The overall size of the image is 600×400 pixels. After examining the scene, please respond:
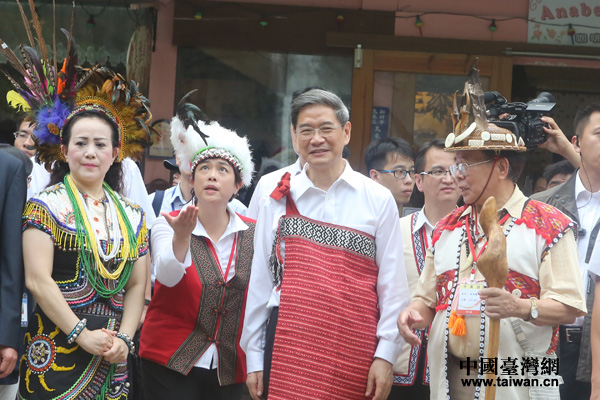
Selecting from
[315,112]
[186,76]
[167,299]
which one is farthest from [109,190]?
[186,76]

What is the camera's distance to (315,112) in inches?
151

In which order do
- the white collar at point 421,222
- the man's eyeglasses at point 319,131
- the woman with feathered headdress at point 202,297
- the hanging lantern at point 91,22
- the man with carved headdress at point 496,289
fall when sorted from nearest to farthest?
the man with carved headdress at point 496,289 < the man's eyeglasses at point 319,131 < the woman with feathered headdress at point 202,297 < the white collar at point 421,222 < the hanging lantern at point 91,22

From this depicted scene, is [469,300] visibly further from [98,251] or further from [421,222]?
[98,251]

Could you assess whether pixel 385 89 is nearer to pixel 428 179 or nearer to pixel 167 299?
pixel 428 179

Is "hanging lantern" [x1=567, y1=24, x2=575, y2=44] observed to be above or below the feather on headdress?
above

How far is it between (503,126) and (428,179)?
1242mm

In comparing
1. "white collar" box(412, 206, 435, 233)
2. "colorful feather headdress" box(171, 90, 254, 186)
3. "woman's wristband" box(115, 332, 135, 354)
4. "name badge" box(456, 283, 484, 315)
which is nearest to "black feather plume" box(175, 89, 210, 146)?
"colorful feather headdress" box(171, 90, 254, 186)

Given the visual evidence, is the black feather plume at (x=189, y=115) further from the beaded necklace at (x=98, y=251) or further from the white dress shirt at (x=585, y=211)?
the white dress shirt at (x=585, y=211)

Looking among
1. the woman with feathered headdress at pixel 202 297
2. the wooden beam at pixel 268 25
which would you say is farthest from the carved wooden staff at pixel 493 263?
the wooden beam at pixel 268 25

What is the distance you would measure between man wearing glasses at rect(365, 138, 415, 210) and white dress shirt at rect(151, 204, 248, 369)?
4.20 ft

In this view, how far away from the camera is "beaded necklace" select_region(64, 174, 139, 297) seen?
3770 millimetres

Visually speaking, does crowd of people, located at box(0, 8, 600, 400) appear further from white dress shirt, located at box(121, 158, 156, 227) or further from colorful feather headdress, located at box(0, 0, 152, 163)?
white dress shirt, located at box(121, 158, 156, 227)

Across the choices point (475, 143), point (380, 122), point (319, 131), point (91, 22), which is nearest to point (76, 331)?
point (319, 131)

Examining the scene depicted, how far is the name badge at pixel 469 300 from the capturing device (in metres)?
3.44
